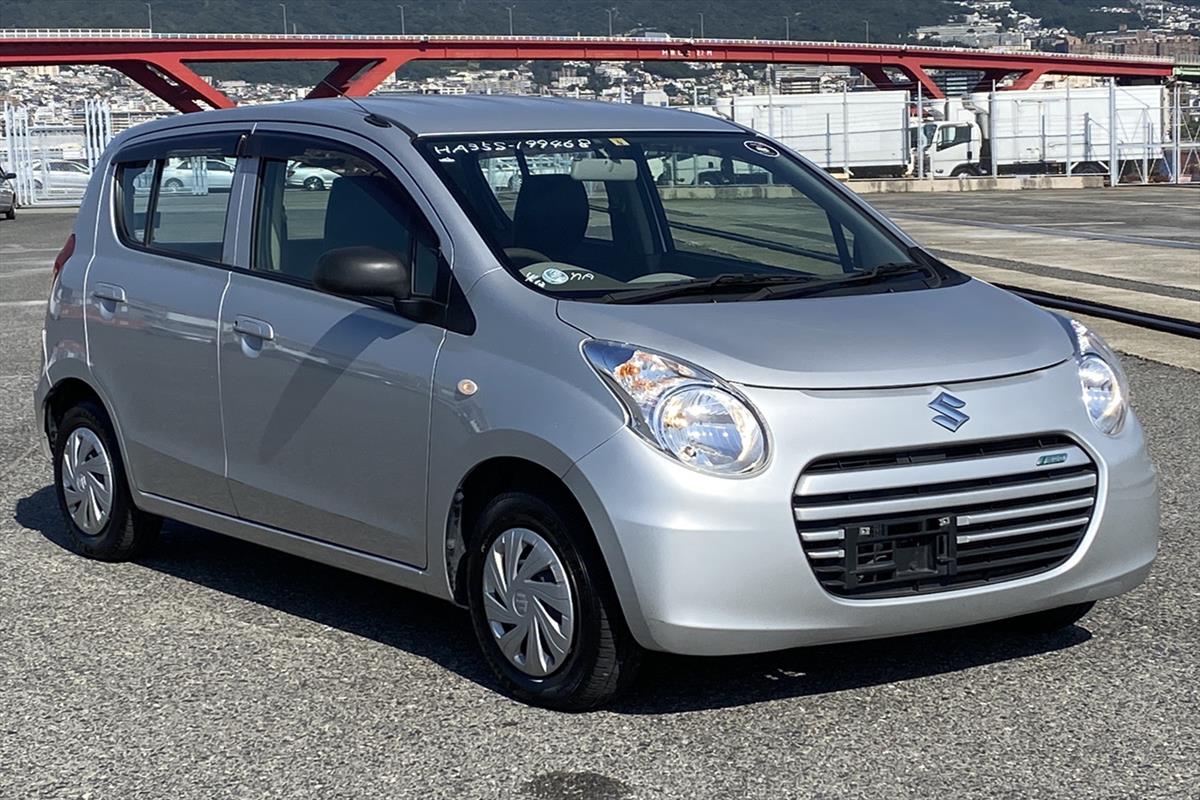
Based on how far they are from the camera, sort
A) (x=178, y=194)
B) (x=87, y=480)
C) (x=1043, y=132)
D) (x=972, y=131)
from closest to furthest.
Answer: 1. (x=178, y=194)
2. (x=87, y=480)
3. (x=1043, y=132)
4. (x=972, y=131)

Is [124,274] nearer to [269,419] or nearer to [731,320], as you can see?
[269,419]

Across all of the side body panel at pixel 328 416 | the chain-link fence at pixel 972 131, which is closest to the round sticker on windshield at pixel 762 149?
the side body panel at pixel 328 416

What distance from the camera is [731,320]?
4691 millimetres

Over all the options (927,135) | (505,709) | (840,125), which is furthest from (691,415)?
(927,135)

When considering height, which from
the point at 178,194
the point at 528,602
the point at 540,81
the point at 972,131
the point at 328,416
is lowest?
the point at 528,602

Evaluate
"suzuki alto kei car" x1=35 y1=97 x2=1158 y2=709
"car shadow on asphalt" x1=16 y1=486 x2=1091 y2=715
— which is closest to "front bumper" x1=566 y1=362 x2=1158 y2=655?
"suzuki alto kei car" x1=35 y1=97 x2=1158 y2=709

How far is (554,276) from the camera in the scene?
196 inches

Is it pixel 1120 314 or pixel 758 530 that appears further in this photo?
pixel 1120 314

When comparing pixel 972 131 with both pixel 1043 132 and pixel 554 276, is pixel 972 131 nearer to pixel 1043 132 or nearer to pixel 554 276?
pixel 1043 132

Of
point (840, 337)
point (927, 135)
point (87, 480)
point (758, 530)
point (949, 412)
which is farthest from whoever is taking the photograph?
point (927, 135)

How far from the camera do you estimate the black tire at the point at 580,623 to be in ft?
14.6

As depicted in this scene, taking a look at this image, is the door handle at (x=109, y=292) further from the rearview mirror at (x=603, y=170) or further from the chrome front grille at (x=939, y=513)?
the chrome front grille at (x=939, y=513)

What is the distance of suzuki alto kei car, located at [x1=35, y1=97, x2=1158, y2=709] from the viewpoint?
4340 millimetres

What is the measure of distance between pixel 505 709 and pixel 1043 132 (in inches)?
1921
